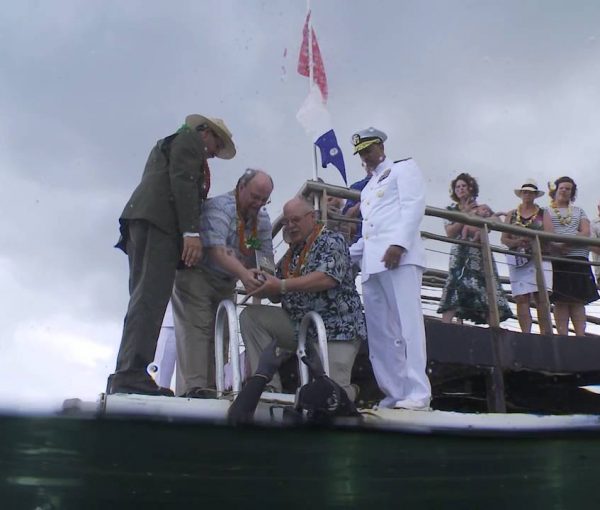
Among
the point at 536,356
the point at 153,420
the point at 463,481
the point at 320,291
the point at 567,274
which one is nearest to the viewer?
the point at 153,420

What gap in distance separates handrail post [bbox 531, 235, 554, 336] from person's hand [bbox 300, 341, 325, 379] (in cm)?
261

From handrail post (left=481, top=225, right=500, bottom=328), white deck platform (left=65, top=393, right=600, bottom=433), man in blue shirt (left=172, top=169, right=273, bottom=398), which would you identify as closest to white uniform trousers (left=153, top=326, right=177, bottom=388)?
man in blue shirt (left=172, top=169, right=273, bottom=398)

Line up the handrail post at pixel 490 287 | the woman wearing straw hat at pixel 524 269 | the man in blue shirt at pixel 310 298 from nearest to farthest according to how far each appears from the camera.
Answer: the man in blue shirt at pixel 310 298 < the handrail post at pixel 490 287 < the woman wearing straw hat at pixel 524 269

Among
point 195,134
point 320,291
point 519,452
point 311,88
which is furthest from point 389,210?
point 311,88

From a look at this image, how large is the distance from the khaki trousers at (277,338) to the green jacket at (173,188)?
553mm

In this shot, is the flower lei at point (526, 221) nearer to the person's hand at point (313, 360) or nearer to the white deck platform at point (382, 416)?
the white deck platform at point (382, 416)

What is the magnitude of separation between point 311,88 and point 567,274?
319cm

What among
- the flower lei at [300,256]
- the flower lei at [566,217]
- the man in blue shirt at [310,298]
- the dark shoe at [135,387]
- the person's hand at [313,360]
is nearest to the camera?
the person's hand at [313,360]

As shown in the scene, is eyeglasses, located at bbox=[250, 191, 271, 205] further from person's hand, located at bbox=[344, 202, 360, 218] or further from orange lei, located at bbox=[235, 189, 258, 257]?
person's hand, located at bbox=[344, 202, 360, 218]

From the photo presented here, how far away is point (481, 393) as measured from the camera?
6.82 m

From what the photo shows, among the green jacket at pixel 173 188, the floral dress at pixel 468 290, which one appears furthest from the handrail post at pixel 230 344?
the floral dress at pixel 468 290

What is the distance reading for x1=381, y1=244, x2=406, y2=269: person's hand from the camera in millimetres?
4703

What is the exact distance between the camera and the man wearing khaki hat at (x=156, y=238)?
4.12 metres

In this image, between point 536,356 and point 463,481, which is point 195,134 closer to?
point 463,481
